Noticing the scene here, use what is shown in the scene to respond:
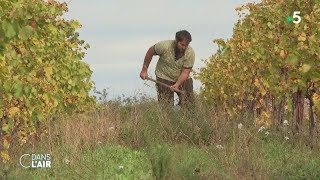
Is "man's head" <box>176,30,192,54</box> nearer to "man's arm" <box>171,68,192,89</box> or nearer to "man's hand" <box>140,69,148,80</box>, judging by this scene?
"man's arm" <box>171,68,192,89</box>

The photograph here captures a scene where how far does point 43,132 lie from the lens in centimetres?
1202

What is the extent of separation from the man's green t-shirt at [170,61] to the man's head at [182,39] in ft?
0.52

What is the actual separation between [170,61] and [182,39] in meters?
0.50

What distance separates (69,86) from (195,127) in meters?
3.42

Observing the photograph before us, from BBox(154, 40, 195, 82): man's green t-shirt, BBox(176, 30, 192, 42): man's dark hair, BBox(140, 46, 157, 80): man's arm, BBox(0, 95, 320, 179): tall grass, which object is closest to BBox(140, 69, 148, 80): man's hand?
BBox(140, 46, 157, 80): man's arm

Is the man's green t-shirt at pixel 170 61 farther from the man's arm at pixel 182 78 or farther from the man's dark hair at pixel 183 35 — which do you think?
the man's dark hair at pixel 183 35

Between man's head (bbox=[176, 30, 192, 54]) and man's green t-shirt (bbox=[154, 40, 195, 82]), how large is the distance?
16 cm

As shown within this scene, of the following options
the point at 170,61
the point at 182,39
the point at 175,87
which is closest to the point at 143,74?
the point at 170,61

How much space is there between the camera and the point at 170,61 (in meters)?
13.5

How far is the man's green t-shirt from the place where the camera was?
44.1 ft

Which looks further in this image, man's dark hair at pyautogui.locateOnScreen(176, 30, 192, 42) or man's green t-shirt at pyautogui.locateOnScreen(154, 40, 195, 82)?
man's green t-shirt at pyautogui.locateOnScreen(154, 40, 195, 82)

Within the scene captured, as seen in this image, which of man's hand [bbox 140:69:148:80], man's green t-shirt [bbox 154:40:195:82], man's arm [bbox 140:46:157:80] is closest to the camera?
man's green t-shirt [bbox 154:40:195:82]

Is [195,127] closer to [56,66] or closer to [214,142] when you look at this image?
[214,142]

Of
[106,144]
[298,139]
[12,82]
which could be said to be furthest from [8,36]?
[298,139]
